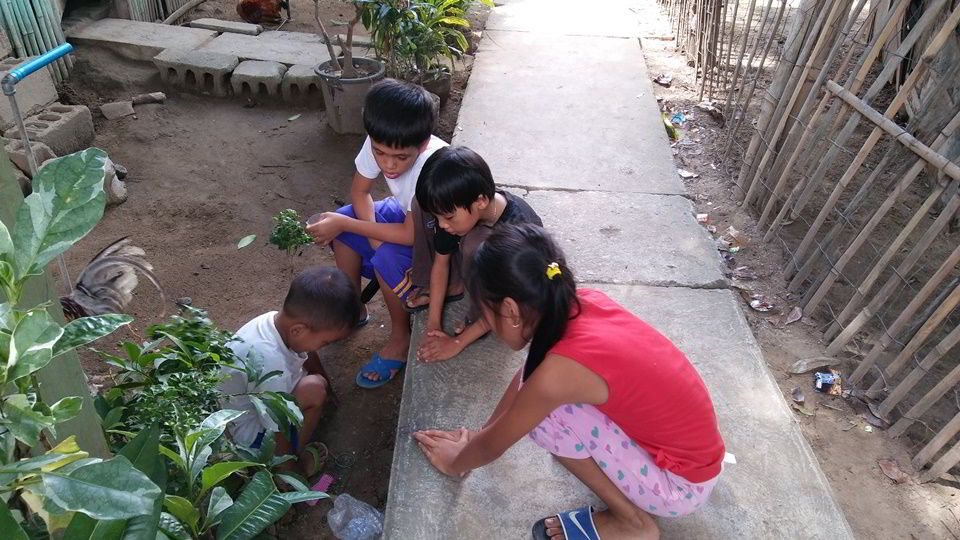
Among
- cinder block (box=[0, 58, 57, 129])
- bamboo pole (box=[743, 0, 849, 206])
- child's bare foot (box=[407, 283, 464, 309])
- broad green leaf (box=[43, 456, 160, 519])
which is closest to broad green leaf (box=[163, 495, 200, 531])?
broad green leaf (box=[43, 456, 160, 519])

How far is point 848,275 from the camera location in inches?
122

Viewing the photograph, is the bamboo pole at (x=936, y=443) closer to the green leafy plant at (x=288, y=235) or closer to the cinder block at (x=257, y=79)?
the green leafy plant at (x=288, y=235)

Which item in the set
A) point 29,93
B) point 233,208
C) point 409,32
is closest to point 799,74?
point 409,32

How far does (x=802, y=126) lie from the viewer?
3027 mm

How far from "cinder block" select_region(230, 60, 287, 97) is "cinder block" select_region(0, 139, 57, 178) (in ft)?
4.79

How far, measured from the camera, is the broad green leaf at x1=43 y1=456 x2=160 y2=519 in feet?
2.33

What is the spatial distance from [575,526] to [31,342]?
4.41 feet

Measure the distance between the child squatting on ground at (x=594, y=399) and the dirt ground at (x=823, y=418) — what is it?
3.09ft

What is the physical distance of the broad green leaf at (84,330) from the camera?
0.86 m

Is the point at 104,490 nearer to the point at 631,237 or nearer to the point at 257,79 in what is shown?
the point at 631,237

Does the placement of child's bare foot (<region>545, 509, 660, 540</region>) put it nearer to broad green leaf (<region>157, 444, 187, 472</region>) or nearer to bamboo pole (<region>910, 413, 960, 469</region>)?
broad green leaf (<region>157, 444, 187, 472</region>)

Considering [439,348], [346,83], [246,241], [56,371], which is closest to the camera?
[56,371]

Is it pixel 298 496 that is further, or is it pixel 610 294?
pixel 610 294

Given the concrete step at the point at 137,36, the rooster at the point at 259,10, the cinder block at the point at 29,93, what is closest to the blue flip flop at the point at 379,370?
the cinder block at the point at 29,93
